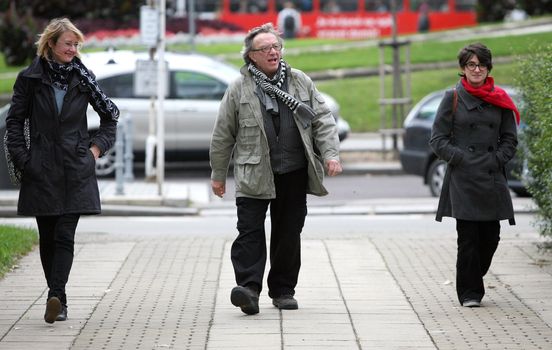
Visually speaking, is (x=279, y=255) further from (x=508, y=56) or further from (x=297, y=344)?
(x=508, y=56)

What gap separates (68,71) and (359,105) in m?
21.1

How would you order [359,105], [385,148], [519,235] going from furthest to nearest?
[359,105] → [385,148] → [519,235]

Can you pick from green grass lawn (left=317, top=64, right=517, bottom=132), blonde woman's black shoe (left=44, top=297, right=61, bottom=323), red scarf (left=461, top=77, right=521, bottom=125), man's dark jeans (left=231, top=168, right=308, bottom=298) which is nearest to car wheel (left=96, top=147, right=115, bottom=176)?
green grass lawn (left=317, top=64, right=517, bottom=132)

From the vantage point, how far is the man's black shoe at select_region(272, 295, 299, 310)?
8.35 meters

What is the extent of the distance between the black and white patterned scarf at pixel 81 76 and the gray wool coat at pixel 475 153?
2.07 metres

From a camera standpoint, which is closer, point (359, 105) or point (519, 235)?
point (519, 235)

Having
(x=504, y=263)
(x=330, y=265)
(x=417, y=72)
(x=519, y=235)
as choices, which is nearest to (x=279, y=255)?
(x=330, y=265)

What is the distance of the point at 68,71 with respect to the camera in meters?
7.99

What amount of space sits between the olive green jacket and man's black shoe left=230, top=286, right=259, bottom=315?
579mm

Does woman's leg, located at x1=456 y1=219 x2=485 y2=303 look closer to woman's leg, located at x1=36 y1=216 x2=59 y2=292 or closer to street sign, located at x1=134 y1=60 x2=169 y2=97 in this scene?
woman's leg, located at x1=36 y1=216 x2=59 y2=292

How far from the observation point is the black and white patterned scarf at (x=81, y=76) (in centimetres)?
796

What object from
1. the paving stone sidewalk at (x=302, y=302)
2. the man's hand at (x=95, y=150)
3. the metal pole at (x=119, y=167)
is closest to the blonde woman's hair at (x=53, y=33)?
the man's hand at (x=95, y=150)

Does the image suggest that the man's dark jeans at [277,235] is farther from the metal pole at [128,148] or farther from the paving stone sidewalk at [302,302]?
the metal pole at [128,148]

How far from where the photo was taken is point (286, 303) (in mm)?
8352
